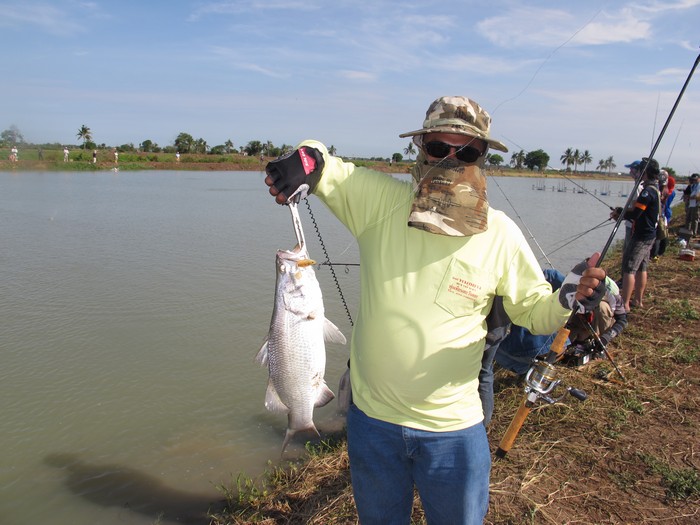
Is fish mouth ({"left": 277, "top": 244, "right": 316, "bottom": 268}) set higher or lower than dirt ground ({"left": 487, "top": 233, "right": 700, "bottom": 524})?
higher

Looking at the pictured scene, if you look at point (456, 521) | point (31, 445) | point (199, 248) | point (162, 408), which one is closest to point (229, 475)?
point (162, 408)

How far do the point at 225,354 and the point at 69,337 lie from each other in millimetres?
2592

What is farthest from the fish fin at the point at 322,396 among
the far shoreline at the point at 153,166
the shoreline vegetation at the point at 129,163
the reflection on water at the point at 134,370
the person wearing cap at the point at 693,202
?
the shoreline vegetation at the point at 129,163

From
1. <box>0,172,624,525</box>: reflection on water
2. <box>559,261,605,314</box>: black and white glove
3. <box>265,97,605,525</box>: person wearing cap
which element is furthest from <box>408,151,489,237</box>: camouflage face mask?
<box>0,172,624,525</box>: reflection on water

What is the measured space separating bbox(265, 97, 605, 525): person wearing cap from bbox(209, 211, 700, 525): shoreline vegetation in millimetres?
1376

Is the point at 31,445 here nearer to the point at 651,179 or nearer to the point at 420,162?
the point at 420,162

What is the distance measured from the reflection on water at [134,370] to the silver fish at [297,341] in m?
2.03

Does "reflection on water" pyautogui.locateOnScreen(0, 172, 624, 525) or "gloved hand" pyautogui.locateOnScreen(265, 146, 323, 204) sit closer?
"gloved hand" pyautogui.locateOnScreen(265, 146, 323, 204)

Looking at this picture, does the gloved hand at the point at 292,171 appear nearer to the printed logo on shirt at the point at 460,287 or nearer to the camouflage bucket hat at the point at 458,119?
the camouflage bucket hat at the point at 458,119

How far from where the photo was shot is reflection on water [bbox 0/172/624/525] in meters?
5.11

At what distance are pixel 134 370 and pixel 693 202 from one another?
16.4 metres

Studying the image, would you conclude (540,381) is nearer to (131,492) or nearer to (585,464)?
(585,464)

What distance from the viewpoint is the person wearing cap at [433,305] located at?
2.24 metres

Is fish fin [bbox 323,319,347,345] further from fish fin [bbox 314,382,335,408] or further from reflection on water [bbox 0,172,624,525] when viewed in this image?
reflection on water [bbox 0,172,624,525]
